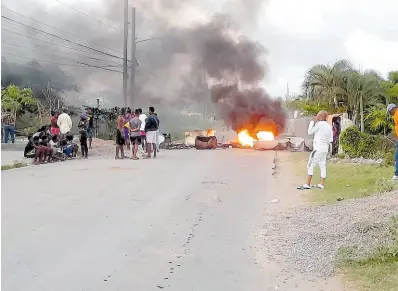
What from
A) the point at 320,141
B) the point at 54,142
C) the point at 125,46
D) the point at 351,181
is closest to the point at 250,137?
the point at 125,46

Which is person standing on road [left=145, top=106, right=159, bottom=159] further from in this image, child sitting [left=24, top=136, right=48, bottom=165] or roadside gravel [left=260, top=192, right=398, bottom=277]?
roadside gravel [left=260, top=192, right=398, bottom=277]

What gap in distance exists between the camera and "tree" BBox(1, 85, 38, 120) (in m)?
24.9

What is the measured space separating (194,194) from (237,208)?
1405 mm

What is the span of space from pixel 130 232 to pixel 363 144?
1062cm

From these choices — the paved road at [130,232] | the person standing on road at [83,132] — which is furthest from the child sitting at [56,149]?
the paved road at [130,232]

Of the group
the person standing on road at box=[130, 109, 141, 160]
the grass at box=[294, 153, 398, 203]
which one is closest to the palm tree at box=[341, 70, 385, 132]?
the grass at box=[294, 153, 398, 203]

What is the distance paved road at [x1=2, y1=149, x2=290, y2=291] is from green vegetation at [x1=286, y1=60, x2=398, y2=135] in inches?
509

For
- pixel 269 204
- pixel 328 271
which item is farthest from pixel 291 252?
pixel 269 204

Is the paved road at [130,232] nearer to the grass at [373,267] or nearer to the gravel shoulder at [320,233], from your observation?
the gravel shoulder at [320,233]

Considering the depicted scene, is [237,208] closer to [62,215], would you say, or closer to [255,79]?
[62,215]

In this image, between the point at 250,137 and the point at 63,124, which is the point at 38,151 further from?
the point at 250,137

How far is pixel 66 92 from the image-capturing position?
31422 millimetres

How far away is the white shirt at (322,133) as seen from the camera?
9.80 m

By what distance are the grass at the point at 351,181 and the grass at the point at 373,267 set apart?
133 inches
